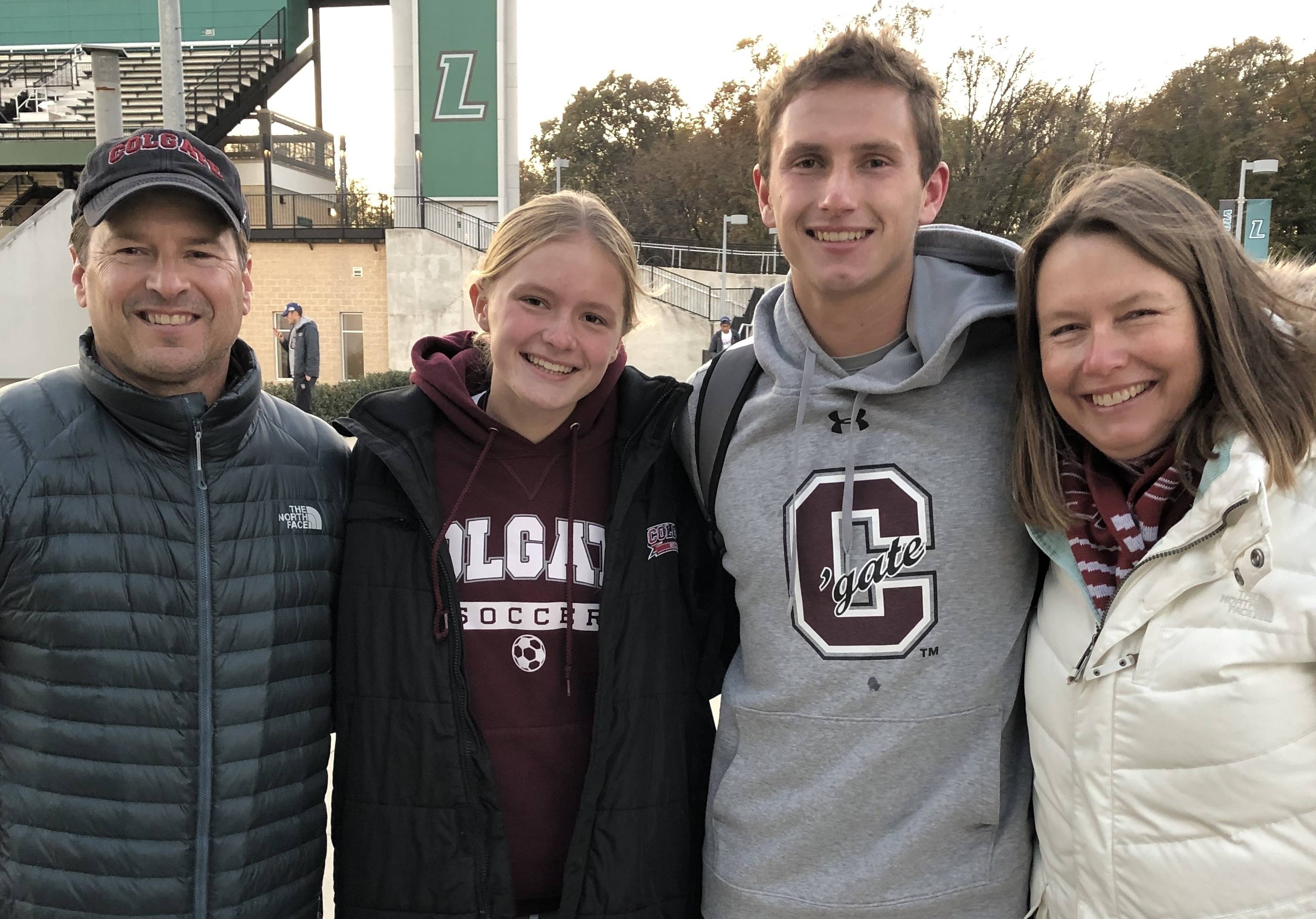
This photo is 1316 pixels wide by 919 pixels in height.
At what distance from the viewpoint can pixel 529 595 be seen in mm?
2494

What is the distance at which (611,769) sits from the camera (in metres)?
2.39

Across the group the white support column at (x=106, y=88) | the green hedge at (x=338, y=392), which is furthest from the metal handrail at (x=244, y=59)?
the white support column at (x=106, y=88)

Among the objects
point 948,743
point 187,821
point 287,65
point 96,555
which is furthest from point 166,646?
point 287,65

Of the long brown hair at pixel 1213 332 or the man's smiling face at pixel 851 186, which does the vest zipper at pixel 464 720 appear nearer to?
the man's smiling face at pixel 851 186

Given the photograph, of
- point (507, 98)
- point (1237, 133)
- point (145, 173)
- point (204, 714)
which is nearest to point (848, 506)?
point (204, 714)

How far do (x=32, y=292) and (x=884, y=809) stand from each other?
2266 cm

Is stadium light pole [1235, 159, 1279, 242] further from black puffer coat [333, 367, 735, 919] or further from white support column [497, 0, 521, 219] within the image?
black puffer coat [333, 367, 735, 919]

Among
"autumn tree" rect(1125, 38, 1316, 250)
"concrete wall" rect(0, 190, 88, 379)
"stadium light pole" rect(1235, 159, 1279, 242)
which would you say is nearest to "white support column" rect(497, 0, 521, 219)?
"concrete wall" rect(0, 190, 88, 379)

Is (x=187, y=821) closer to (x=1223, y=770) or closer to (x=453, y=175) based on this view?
(x=1223, y=770)

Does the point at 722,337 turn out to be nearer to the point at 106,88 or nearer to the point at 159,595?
the point at 106,88

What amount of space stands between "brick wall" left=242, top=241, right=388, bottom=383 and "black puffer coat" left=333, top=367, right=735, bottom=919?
942 inches

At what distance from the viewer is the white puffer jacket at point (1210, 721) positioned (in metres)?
1.84

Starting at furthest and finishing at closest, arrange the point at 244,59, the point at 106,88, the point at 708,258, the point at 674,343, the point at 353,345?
the point at 708,258 → the point at 244,59 → the point at 674,343 → the point at 353,345 → the point at 106,88

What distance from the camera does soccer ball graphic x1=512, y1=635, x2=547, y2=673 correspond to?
2.46 m
